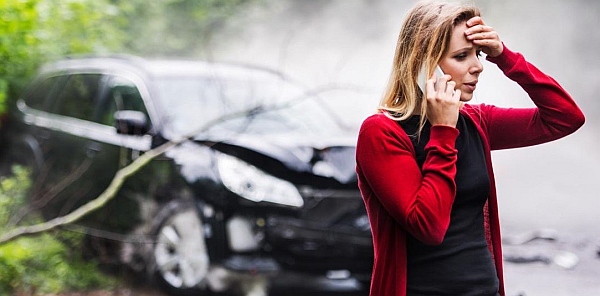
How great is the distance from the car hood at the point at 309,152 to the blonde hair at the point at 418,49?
2.50 metres

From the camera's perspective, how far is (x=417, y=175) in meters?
1.79

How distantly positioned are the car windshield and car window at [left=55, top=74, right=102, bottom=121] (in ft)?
2.95

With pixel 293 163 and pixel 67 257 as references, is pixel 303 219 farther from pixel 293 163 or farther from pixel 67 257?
pixel 67 257

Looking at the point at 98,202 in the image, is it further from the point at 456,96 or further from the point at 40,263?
the point at 456,96

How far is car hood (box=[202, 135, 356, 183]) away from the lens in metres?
4.47

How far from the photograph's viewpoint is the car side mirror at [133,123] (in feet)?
16.1

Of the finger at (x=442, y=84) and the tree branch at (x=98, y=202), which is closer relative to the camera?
the finger at (x=442, y=84)

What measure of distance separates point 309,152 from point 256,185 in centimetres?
41

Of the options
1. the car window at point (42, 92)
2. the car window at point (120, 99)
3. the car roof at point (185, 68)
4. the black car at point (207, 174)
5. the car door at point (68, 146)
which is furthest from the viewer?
the car window at point (42, 92)

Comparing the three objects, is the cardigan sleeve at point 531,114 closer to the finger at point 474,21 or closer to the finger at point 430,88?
the finger at point 474,21

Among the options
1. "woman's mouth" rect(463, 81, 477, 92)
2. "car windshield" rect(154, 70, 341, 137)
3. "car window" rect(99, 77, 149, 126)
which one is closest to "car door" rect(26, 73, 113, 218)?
"car window" rect(99, 77, 149, 126)

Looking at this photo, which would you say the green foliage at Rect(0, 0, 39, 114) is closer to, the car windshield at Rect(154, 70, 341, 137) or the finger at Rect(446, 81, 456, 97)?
the car windshield at Rect(154, 70, 341, 137)

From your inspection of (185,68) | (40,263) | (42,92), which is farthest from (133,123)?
(42,92)

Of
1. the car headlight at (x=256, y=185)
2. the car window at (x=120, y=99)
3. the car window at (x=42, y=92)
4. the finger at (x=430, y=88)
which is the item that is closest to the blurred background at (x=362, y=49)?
the car window at (x=42, y=92)
